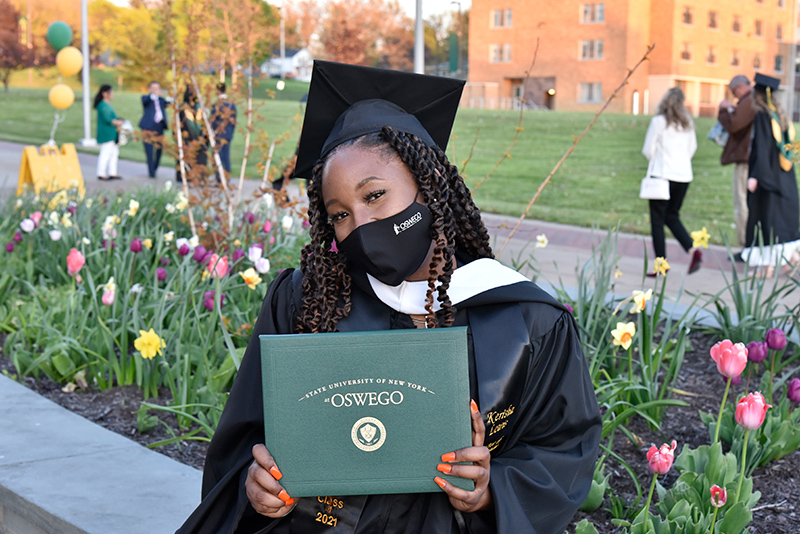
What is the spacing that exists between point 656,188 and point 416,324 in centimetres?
612

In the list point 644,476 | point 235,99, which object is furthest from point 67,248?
point 644,476

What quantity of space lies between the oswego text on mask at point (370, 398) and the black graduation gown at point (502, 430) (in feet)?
0.81

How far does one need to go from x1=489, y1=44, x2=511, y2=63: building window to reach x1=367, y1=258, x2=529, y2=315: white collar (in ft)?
166

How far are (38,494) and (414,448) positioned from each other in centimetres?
164

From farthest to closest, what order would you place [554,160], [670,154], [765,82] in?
[554,160] < [670,154] < [765,82]

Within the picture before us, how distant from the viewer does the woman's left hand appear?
1541 mm

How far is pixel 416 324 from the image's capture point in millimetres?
1804

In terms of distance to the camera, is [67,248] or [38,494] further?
[67,248]

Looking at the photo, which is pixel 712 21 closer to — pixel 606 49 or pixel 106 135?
pixel 606 49

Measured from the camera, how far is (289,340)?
5.05ft

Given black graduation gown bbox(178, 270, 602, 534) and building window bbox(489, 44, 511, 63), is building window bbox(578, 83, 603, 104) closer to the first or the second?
building window bbox(489, 44, 511, 63)

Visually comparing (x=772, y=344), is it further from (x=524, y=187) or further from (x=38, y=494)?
(x=524, y=187)

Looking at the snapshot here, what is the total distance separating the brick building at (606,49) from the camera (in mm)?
47000

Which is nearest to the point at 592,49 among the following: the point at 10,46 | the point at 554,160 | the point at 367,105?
the point at 10,46
